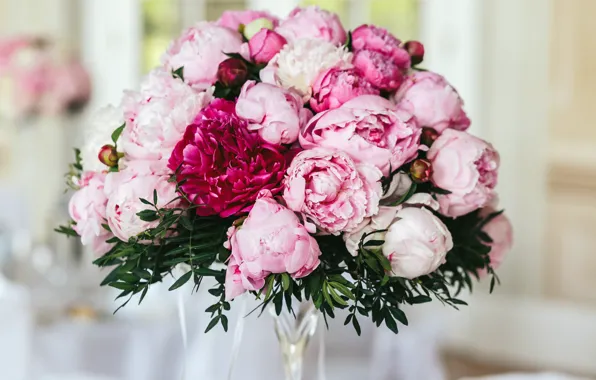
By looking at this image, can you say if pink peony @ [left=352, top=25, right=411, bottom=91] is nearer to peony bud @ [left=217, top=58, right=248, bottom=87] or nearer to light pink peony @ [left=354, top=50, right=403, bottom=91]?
light pink peony @ [left=354, top=50, right=403, bottom=91]

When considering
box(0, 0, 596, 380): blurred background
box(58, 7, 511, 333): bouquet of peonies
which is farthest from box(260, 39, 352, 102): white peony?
box(0, 0, 596, 380): blurred background

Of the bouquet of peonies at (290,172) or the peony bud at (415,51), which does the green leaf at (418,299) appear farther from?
the peony bud at (415,51)

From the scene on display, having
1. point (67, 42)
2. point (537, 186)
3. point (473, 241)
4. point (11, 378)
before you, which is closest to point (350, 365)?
point (11, 378)

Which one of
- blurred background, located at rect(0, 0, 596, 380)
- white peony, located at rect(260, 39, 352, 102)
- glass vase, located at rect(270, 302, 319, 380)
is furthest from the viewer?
blurred background, located at rect(0, 0, 596, 380)

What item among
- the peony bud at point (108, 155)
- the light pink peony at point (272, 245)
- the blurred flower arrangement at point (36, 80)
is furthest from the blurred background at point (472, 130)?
the light pink peony at point (272, 245)

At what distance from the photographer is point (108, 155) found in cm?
91

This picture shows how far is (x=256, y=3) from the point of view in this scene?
167 inches

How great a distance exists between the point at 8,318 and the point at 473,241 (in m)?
1.05

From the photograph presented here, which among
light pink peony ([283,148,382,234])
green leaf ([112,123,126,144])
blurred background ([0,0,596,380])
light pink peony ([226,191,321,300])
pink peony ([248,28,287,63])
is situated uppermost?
pink peony ([248,28,287,63])

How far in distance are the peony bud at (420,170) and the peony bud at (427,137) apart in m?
0.04

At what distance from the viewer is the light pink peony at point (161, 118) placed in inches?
33.6

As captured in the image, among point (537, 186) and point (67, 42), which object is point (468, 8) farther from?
point (67, 42)

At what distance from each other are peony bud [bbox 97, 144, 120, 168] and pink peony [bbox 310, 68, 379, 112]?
0.23m

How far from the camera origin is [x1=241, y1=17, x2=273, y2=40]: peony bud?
99 centimetres
